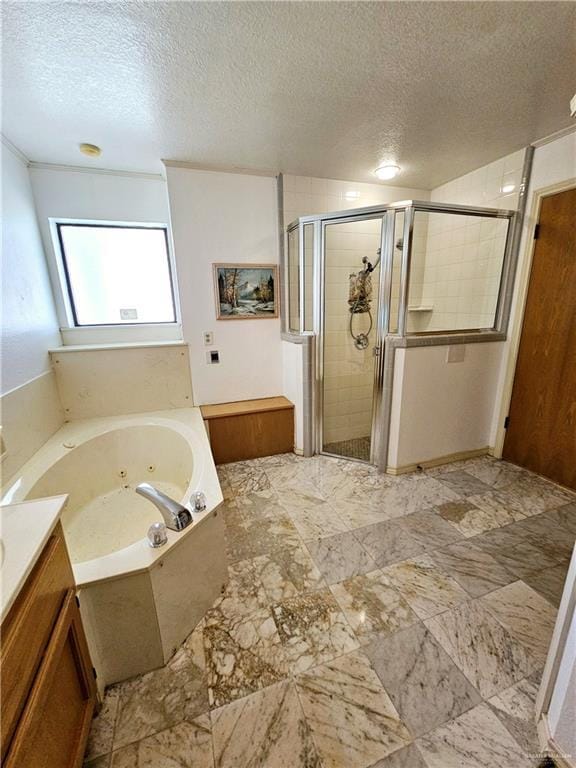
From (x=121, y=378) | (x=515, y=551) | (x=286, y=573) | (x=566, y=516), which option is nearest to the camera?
(x=286, y=573)

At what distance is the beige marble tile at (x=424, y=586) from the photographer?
141 cm

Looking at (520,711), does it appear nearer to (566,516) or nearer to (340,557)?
(340,557)

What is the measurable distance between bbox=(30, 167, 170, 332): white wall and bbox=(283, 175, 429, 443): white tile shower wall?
3.77ft

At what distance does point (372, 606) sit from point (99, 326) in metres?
2.86

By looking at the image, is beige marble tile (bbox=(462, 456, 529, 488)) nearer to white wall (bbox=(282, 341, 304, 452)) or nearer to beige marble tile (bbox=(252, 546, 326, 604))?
white wall (bbox=(282, 341, 304, 452))

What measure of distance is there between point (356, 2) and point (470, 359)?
219cm

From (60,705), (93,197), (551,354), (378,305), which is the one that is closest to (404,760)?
(60,705)

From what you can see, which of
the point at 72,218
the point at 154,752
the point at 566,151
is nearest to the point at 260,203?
the point at 72,218

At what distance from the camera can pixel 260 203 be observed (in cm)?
261

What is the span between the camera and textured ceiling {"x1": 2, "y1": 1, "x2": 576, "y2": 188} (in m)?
1.16

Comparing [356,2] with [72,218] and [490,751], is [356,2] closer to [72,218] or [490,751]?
[72,218]

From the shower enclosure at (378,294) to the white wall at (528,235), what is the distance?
84 mm

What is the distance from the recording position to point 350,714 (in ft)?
3.43

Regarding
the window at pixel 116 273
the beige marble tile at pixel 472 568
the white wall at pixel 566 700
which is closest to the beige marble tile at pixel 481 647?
the beige marble tile at pixel 472 568
